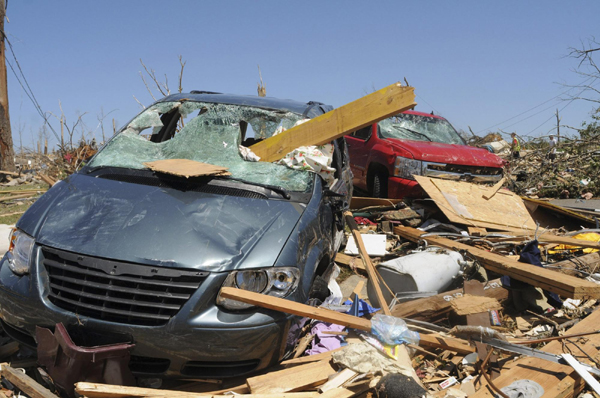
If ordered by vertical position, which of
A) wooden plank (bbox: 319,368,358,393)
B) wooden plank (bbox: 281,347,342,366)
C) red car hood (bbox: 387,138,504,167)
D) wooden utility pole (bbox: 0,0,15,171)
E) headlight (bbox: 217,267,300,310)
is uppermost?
wooden utility pole (bbox: 0,0,15,171)

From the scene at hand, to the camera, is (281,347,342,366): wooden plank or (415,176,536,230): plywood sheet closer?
(281,347,342,366): wooden plank

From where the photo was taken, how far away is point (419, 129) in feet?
31.6

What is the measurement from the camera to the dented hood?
115 inches

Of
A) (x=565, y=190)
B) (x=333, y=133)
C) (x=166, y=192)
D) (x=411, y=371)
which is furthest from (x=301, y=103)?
(x=565, y=190)

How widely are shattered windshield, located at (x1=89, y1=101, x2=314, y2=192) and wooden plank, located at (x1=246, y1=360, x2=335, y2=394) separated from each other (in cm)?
141

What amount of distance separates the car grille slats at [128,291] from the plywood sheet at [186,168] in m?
0.98

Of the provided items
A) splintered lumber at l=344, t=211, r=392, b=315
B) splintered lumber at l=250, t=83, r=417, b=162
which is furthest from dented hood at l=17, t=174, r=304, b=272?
splintered lumber at l=344, t=211, r=392, b=315

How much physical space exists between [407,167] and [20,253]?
20.5ft

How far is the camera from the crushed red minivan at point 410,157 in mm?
8195

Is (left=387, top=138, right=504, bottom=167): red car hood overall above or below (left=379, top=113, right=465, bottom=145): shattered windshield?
below

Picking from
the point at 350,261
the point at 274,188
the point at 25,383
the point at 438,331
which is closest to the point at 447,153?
the point at 350,261

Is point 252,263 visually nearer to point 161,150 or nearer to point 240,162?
point 240,162

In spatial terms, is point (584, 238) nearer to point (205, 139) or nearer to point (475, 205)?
point (475, 205)

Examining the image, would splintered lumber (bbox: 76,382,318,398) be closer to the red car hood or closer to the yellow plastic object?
the yellow plastic object
